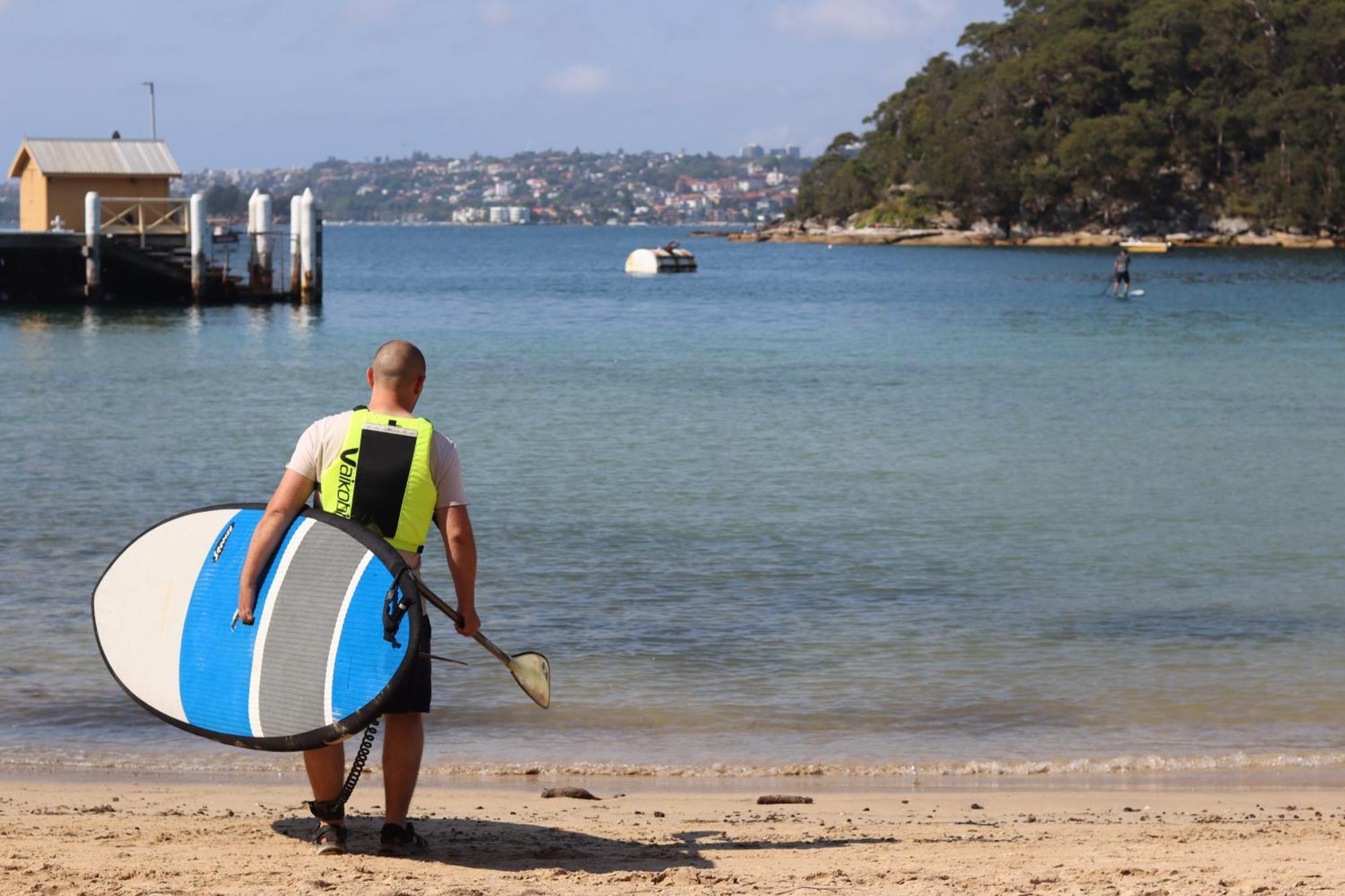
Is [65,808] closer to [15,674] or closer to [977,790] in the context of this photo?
[15,674]

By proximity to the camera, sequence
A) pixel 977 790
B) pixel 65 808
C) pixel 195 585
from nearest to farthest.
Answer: pixel 195 585 → pixel 65 808 → pixel 977 790

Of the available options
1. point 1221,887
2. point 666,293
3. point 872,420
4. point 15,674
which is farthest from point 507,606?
point 666,293

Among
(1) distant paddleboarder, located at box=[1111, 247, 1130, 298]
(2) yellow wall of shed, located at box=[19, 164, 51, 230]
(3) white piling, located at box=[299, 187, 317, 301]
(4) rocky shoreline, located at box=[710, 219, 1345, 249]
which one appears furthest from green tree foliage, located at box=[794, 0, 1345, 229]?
(2) yellow wall of shed, located at box=[19, 164, 51, 230]

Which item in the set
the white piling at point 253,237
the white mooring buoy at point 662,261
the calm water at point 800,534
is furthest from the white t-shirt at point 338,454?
the white mooring buoy at point 662,261

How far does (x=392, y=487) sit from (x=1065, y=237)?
489 feet

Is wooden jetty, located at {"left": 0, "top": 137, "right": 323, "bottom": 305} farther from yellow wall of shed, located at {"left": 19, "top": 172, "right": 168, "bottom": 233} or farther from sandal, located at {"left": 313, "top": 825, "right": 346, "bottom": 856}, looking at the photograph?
sandal, located at {"left": 313, "top": 825, "right": 346, "bottom": 856}

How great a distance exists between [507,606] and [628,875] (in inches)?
238

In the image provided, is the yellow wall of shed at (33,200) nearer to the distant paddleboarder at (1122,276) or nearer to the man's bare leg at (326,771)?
the distant paddleboarder at (1122,276)

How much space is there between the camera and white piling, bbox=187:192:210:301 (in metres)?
48.1

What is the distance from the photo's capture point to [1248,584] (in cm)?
1265

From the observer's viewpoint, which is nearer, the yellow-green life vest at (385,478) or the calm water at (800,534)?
the yellow-green life vest at (385,478)

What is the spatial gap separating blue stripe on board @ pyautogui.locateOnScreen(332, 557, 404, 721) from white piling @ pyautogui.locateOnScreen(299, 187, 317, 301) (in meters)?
45.7

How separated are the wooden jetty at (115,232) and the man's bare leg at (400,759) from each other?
43655mm

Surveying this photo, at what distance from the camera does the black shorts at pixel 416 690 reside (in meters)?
5.41
